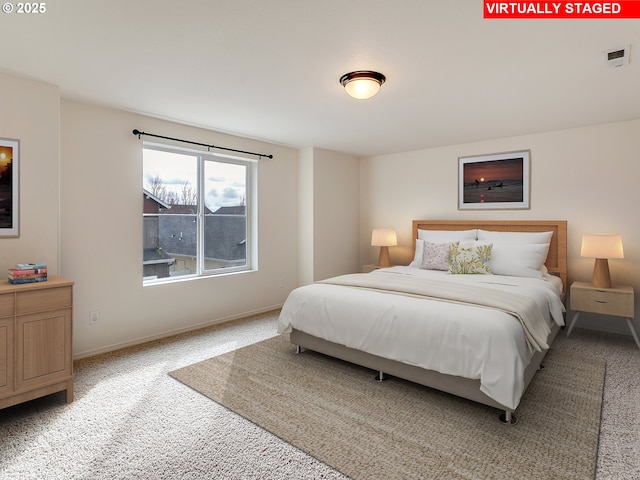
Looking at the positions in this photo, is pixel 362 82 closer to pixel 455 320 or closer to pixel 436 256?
pixel 455 320

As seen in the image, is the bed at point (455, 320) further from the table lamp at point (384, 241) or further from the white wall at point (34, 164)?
the white wall at point (34, 164)

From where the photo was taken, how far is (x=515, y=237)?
4238mm

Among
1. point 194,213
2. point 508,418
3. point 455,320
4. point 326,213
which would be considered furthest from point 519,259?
point 194,213

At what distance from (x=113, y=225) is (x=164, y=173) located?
2.72 feet

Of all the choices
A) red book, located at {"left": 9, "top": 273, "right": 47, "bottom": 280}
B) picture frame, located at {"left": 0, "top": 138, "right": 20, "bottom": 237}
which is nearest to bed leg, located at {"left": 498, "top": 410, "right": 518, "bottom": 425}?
red book, located at {"left": 9, "top": 273, "right": 47, "bottom": 280}

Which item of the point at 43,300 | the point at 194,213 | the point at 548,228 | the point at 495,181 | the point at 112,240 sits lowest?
the point at 43,300

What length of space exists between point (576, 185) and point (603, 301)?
4.49 feet

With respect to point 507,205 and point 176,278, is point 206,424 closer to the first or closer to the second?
point 176,278

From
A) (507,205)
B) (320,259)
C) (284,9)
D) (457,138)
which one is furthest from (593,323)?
(284,9)

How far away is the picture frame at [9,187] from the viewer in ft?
8.67

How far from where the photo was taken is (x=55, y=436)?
211 cm

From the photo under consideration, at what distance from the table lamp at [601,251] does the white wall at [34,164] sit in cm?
499

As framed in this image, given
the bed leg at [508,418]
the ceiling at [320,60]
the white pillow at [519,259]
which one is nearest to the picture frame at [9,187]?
the ceiling at [320,60]

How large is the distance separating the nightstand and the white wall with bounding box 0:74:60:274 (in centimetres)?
493
